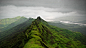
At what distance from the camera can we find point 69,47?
114 metres

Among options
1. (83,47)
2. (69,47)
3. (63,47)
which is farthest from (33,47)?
(83,47)

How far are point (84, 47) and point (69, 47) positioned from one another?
195ft

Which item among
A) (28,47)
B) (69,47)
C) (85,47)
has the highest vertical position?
(28,47)

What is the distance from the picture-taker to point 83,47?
134 meters

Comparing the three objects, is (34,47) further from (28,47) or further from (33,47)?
(28,47)

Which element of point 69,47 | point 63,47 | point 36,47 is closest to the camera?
point 36,47

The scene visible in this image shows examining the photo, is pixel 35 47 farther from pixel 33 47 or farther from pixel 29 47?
pixel 29 47

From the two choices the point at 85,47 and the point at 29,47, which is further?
the point at 85,47

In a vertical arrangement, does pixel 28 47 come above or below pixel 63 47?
above

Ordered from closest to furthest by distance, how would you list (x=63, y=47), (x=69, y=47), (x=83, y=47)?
1. (x=63, y=47)
2. (x=69, y=47)
3. (x=83, y=47)

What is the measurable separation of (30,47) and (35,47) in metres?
3.92

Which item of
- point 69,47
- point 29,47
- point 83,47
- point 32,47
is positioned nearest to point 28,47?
point 29,47

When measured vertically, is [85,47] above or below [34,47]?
below

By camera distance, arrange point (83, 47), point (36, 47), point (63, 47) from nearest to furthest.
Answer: point (36, 47) < point (63, 47) < point (83, 47)
